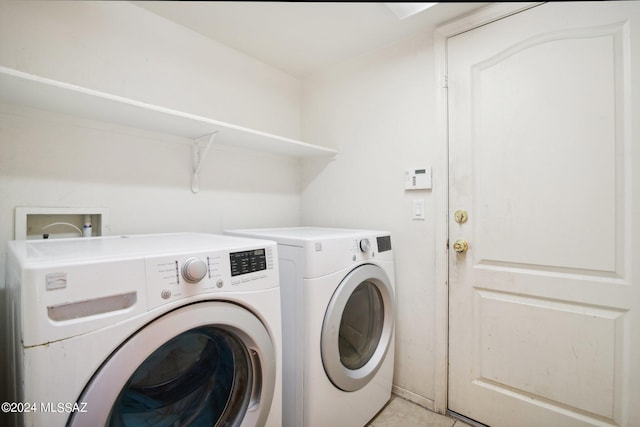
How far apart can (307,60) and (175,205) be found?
1254 millimetres

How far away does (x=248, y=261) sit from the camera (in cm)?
111

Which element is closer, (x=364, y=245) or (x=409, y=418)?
(x=364, y=245)

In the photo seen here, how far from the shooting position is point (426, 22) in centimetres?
172

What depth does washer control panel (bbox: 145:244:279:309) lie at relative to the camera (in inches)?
35.5

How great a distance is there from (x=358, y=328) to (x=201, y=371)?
816 mm

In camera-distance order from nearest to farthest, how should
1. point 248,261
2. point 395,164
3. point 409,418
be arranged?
point 248,261, point 409,418, point 395,164

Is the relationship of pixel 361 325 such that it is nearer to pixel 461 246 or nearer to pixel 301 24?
pixel 461 246

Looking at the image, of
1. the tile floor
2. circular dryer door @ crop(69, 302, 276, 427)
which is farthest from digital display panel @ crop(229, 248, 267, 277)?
the tile floor

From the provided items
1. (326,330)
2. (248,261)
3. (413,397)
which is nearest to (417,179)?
(326,330)

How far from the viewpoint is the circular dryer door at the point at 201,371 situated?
3.08 ft

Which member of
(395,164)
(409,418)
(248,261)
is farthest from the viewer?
(395,164)

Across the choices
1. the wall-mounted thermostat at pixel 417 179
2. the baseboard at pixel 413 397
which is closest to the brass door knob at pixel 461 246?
the wall-mounted thermostat at pixel 417 179

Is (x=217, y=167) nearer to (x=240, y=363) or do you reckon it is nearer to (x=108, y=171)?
(x=108, y=171)

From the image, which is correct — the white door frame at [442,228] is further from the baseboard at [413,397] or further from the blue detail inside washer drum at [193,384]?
the blue detail inside washer drum at [193,384]
